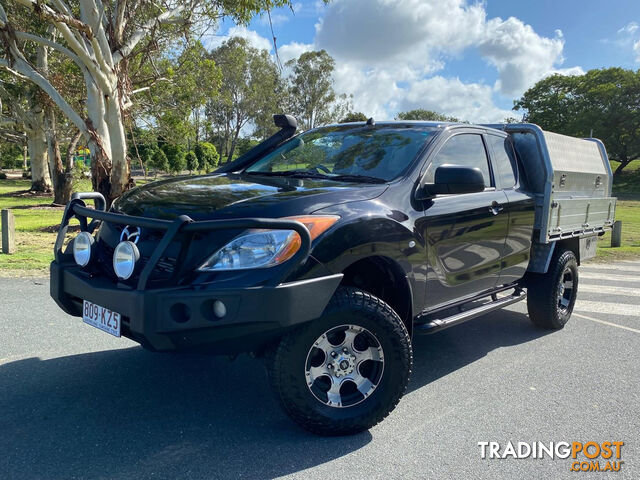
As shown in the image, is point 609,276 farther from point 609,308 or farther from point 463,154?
point 463,154

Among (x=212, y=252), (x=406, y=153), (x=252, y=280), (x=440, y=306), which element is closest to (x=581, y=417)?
(x=440, y=306)

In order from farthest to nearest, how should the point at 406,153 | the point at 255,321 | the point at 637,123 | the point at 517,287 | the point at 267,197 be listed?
1. the point at 637,123
2. the point at 517,287
3. the point at 406,153
4. the point at 267,197
5. the point at 255,321

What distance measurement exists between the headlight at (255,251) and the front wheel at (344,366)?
419 mm


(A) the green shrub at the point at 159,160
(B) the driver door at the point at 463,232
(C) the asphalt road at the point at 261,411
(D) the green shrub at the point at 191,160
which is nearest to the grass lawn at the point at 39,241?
(C) the asphalt road at the point at 261,411

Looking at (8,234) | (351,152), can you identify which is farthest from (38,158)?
(351,152)

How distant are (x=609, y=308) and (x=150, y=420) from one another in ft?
18.5

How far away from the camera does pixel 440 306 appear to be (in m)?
3.81

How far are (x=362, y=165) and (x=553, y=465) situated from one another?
224 cm

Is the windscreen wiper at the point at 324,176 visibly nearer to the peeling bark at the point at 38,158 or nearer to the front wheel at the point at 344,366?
the front wheel at the point at 344,366

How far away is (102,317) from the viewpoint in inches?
115

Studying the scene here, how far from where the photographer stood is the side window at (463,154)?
3.78 metres

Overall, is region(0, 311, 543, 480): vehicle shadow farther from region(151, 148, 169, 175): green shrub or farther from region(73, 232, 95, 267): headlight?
region(151, 148, 169, 175): green shrub

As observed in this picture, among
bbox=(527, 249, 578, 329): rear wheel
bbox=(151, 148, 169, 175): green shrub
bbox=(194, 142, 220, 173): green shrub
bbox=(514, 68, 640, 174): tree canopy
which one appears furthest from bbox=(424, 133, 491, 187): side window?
bbox=(514, 68, 640, 174): tree canopy

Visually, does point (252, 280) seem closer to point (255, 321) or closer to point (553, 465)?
point (255, 321)
